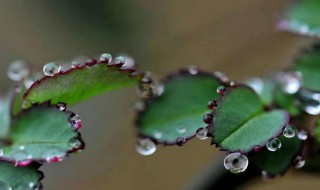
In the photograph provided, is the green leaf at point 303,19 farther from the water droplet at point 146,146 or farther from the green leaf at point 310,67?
the water droplet at point 146,146

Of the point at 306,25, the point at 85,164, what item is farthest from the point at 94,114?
the point at 306,25

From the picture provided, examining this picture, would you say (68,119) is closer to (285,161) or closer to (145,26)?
(285,161)

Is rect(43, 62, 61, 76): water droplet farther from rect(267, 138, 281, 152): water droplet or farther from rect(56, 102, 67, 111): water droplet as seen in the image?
rect(267, 138, 281, 152): water droplet

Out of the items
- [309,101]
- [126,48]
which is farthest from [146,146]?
[126,48]

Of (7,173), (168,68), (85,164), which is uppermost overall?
(168,68)

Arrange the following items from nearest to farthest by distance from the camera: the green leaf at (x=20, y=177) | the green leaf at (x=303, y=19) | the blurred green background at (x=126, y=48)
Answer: the green leaf at (x=20, y=177), the green leaf at (x=303, y=19), the blurred green background at (x=126, y=48)

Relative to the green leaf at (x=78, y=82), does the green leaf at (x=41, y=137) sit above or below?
below

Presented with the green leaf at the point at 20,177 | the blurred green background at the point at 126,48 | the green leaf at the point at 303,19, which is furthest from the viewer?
the blurred green background at the point at 126,48

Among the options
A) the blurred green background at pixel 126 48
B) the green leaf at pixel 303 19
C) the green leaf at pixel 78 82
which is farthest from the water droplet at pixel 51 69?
the blurred green background at pixel 126 48
